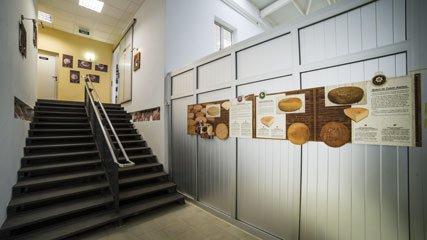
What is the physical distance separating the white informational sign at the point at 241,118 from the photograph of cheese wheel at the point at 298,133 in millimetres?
558

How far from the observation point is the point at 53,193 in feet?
9.03

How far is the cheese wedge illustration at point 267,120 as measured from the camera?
2252mm

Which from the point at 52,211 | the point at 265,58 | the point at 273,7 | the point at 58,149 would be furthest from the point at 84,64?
the point at 265,58

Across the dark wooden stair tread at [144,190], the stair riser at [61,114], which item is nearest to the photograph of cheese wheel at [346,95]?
the dark wooden stair tread at [144,190]

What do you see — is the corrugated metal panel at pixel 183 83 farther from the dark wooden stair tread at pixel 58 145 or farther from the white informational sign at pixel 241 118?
the dark wooden stair tread at pixel 58 145

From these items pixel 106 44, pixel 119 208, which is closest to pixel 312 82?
pixel 119 208

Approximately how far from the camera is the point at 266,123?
2301 millimetres

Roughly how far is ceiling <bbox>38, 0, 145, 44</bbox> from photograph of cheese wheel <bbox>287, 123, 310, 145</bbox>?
5.57m

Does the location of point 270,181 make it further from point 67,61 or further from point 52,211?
point 67,61

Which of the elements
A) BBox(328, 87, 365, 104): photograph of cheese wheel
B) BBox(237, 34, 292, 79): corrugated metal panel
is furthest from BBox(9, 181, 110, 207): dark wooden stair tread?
BBox(328, 87, 365, 104): photograph of cheese wheel

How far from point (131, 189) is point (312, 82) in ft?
11.2

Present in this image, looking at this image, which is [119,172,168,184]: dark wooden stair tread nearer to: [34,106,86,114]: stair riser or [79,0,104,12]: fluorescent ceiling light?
[34,106,86,114]: stair riser

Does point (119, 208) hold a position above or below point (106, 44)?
below

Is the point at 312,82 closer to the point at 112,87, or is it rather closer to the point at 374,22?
the point at 374,22
